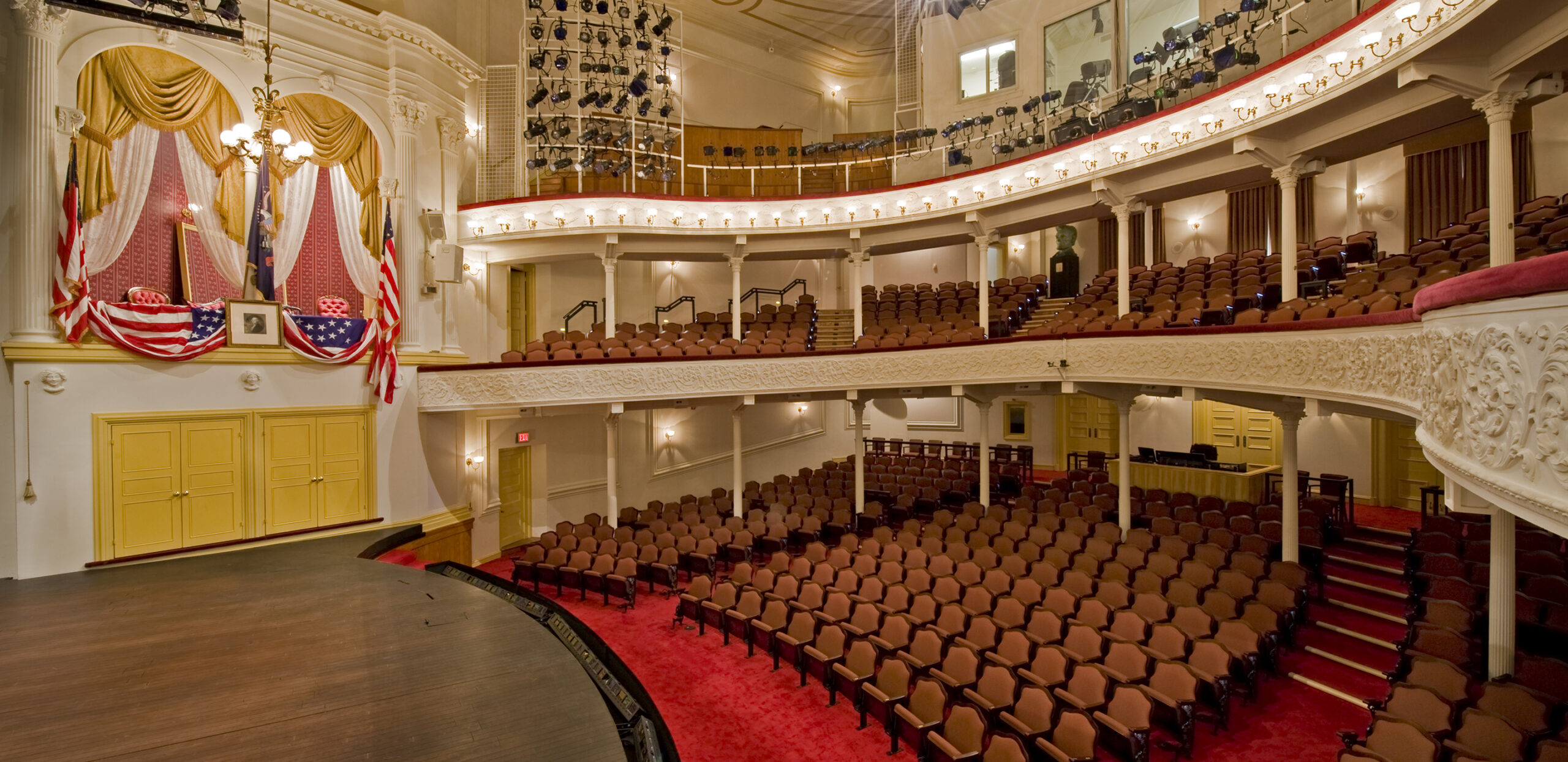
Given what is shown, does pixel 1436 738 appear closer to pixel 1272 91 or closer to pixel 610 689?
pixel 610 689

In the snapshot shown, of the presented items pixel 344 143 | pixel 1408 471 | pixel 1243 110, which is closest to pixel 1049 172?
pixel 1243 110

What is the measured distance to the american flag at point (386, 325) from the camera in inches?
451

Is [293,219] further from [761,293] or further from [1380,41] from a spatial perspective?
[1380,41]

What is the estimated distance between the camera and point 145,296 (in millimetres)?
9297

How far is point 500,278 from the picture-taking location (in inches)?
593

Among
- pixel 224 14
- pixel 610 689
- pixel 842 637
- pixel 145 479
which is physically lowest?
pixel 842 637

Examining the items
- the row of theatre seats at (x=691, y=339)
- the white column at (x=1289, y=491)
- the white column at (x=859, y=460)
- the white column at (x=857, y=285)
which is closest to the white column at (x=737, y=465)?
the row of theatre seats at (x=691, y=339)

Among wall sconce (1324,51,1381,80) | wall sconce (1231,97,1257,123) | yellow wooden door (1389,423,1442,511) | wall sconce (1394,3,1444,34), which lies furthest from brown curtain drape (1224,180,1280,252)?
wall sconce (1394,3,1444,34)

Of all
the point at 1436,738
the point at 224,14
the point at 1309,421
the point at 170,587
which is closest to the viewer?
the point at 1436,738

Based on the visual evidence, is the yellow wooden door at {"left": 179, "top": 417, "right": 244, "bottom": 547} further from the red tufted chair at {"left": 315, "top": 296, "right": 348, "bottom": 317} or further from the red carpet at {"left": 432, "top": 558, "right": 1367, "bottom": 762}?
the red carpet at {"left": 432, "top": 558, "right": 1367, "bottom": 762}

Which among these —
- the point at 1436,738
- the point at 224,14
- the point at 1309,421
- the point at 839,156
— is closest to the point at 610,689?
the point at 1436,738

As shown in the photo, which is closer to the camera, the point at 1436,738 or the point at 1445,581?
the point at 1436,738

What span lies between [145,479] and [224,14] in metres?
6.42

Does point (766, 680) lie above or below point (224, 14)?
below
